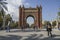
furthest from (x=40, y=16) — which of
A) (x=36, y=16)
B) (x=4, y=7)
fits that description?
(x=4, y=7)

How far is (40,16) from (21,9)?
1064 cm

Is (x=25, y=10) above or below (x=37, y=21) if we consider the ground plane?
above

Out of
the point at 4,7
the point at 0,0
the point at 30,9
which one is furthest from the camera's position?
the point at 30,9

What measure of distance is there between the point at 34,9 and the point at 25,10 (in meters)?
4.93

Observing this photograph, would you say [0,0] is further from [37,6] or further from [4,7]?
[37,6]

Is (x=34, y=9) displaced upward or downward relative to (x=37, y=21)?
upward

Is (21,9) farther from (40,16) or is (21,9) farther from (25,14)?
(40,16)

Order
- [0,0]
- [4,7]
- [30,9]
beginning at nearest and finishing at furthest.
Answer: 1. [0,0]
2. [4,7]
3. [30,9]

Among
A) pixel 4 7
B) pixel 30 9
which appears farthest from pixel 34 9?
pixel 4 7

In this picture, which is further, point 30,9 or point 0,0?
point 30,9

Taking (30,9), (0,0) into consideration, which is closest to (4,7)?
(0,0)

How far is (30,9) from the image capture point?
307 feet

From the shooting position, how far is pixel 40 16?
313 feet

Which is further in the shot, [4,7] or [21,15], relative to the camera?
[21,15]
